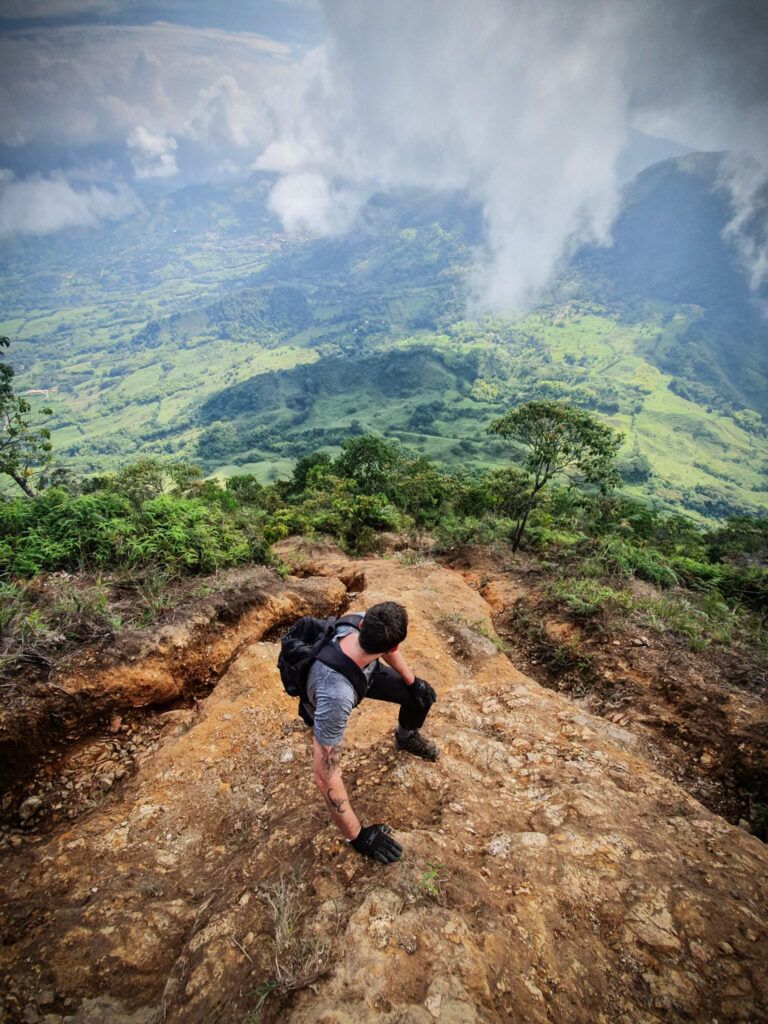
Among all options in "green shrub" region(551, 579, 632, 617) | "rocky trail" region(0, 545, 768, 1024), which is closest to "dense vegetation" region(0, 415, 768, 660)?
"green shrub" region(551, 579, 632, 617)

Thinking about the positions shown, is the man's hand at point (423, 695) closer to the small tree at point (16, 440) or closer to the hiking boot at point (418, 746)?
the hiking boot at point (418, 746)

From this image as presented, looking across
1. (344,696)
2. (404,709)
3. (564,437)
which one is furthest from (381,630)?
(564,437)

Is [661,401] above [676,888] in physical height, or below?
above

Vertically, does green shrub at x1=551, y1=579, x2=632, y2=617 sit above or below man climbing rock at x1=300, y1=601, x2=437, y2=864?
above

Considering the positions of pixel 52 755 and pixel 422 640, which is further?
pixel 422 640

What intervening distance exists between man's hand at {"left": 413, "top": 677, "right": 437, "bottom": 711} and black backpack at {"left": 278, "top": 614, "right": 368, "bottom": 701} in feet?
2.98

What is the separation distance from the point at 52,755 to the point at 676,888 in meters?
6.46

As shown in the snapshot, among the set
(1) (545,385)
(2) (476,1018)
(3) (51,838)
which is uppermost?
(1) (545,385)

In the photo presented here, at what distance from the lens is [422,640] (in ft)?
27.6

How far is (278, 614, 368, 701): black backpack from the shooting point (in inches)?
146

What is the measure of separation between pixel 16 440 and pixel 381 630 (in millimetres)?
29175

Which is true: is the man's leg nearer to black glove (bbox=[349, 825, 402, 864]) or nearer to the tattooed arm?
the tattooed arm

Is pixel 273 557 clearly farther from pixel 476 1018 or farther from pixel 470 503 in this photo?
pixel 470 503

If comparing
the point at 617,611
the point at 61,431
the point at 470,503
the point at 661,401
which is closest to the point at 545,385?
the point at 661,401
